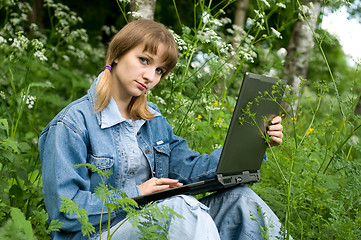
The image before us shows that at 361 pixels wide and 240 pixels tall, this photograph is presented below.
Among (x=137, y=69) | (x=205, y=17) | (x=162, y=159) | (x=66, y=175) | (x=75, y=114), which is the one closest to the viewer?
(x=66, y=175)

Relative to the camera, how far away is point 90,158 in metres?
2.05

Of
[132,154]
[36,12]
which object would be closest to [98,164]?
[132,154]

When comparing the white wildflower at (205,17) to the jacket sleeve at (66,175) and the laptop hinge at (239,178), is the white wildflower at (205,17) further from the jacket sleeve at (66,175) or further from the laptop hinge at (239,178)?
the jacket sleeve at (66,175)

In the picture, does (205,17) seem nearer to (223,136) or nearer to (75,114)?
(223,136)

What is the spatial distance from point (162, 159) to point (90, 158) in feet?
1.49

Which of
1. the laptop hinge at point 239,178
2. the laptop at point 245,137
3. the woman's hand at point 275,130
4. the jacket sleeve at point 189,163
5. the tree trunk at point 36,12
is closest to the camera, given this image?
the laptop at point 245,137

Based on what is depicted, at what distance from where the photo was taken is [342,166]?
240cm

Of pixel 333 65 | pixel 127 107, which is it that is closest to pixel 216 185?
pixel 127 107

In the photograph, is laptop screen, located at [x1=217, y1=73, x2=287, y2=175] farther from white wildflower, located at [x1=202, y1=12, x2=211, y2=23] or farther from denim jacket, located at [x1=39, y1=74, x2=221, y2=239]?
white wildflower, located at [x1=202, y1=12, x2=211, y2=23]

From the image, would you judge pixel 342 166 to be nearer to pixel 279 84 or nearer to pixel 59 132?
pixel 279 84

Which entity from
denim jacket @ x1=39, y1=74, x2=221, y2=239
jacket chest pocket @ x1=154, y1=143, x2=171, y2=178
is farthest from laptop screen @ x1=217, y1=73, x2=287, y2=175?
jacket chest pocket @ x1=154, y1=143, x2=171, y2=178

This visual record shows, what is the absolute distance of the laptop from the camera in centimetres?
195

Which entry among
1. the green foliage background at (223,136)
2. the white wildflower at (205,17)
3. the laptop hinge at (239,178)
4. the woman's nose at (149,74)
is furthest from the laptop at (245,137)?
the white wildflower at (205,17)

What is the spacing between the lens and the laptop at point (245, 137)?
195 cm
